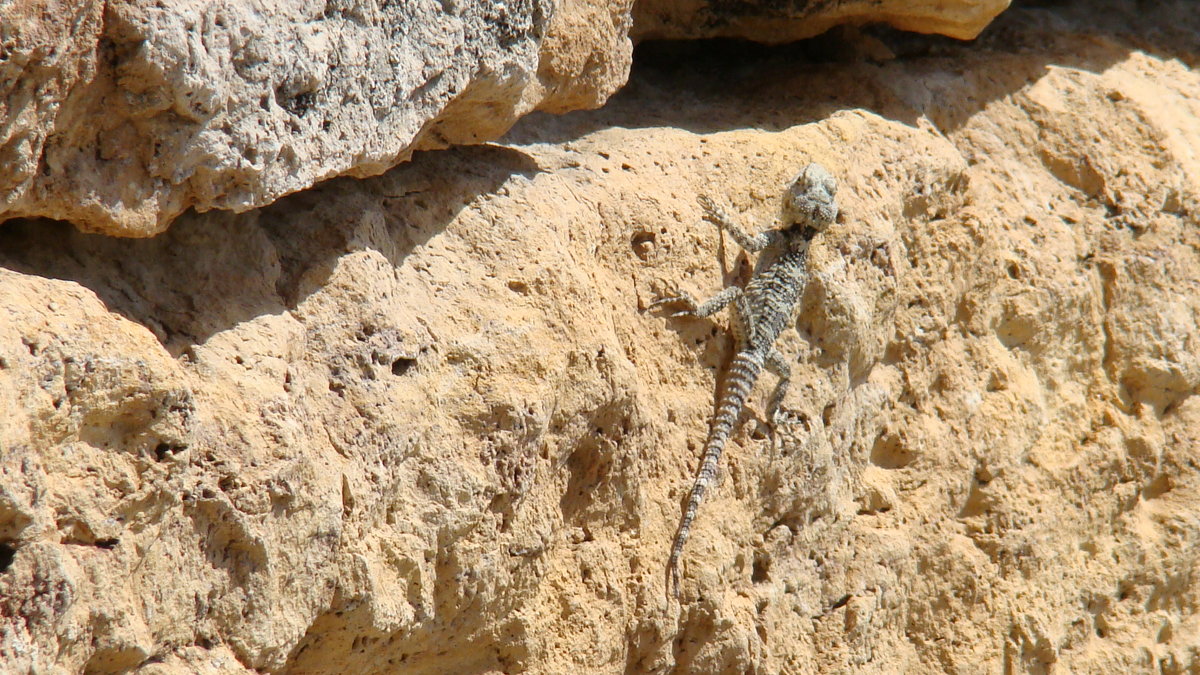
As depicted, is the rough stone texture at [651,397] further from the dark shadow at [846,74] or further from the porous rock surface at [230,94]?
the porous rock surface at [230,94]

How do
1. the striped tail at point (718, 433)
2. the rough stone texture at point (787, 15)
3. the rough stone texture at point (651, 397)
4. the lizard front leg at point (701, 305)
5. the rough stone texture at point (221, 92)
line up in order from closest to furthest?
the rough stone texture at point (221, 92) → the rough stone texture at point (651, 397) → the striped tail at point (718, 433) → the lizard front leg at point (701, 305) → the rough stone texture at point (787, 15)

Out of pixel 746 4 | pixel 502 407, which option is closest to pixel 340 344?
pixel 502 407

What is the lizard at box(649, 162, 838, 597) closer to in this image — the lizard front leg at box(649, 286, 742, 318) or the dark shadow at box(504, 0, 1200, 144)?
the lizard front leg at box(649, 286, 742, 318)

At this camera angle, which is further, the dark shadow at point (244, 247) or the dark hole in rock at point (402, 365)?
the dark hole in rock at point (402, 365)

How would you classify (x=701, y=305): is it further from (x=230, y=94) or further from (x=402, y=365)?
(x=230, y=94)

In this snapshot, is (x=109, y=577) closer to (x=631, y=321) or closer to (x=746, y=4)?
(x=631, y=321)

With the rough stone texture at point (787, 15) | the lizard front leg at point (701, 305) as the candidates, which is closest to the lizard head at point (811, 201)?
the lizard front leg at point (701, 305)

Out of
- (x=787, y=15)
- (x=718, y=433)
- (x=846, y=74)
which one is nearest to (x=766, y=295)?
(x=718, y=433)
